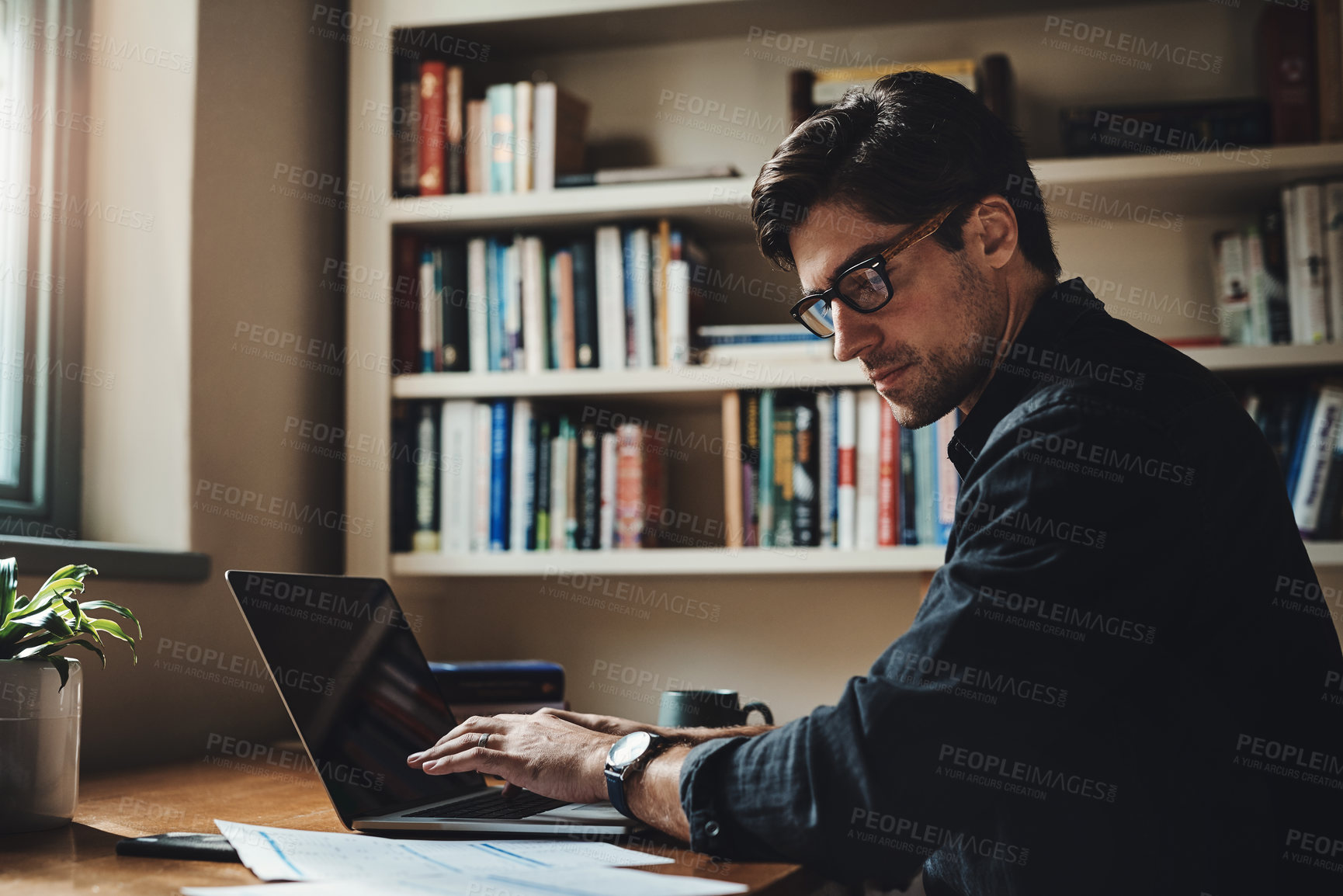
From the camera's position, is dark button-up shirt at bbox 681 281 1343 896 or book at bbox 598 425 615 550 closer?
dark button-up shirt at bbox 681 281 1343 896

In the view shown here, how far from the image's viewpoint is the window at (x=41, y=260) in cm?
170

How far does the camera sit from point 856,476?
196 centimetres

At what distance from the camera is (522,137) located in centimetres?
207

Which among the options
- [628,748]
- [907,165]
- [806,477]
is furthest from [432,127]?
[628,748]

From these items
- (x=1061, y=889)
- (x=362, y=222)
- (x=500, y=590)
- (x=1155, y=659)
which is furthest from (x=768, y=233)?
(x=500, y=590)

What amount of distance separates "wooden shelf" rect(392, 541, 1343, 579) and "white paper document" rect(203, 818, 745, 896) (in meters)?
0.97

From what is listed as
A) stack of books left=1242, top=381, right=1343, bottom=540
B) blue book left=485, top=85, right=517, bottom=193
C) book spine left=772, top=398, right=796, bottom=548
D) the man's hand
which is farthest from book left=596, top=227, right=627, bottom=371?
stack of books left=1242, top=381, right=1343, bottom=540

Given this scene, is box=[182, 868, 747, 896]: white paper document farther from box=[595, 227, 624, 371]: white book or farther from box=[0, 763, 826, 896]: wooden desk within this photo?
box=[595, 227, 624, 371]: white book

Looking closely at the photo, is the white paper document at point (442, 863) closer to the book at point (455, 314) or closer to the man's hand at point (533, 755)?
the man's hand at point (533, 755)

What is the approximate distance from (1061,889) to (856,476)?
42.9 inches

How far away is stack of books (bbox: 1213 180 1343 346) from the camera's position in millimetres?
1842

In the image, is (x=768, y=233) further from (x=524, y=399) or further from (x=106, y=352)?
(x=106, y=352)

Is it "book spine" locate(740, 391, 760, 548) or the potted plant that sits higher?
"book spine" locate(740, 391, 760, 548)

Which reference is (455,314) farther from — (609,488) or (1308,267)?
(1308,267)
